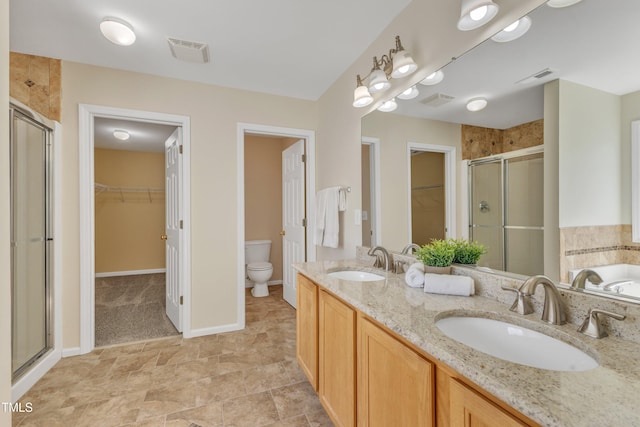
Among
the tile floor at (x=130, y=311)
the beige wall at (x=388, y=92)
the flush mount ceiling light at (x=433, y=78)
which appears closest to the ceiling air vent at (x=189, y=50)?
the beige wall at (x=388, y=92)

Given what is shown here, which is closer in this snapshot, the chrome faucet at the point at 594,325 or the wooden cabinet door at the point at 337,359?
the chrome faucet at the point at 594,325

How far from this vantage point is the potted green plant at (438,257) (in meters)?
1.38

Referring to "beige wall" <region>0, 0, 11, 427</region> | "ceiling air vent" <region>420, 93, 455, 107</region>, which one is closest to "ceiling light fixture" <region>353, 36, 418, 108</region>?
"ceiling air vent" <region>420, 93, 455, 107</region>

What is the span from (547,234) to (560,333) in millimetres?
407

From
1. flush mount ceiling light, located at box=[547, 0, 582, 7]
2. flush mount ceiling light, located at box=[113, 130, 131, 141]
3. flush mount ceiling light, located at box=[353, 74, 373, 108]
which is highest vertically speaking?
flush mount ceiling light, located at box=[113, 130, 131, 141]

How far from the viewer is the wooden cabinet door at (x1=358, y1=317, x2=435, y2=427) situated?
85 cm

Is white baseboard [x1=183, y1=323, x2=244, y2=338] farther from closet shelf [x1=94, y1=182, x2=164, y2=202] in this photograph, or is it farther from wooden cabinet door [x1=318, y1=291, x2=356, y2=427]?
closet shelf [x1=94, y1=182, x2=164, y2=202]

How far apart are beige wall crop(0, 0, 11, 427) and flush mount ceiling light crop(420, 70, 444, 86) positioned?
5.83 ft

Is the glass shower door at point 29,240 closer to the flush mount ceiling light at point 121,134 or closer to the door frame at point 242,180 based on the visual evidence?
the door frame at point 242,180

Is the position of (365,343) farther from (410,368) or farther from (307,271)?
(307,271)

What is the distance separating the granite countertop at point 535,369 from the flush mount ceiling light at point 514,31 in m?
1.07

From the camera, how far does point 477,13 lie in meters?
1.19

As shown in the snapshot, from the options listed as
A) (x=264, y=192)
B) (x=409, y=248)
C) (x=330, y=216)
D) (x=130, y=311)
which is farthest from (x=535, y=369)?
(x=264, y=192)

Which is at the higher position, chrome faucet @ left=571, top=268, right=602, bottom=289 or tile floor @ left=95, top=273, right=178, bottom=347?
chrome faucet @ left=571, top=268, right=602, bottom=289
